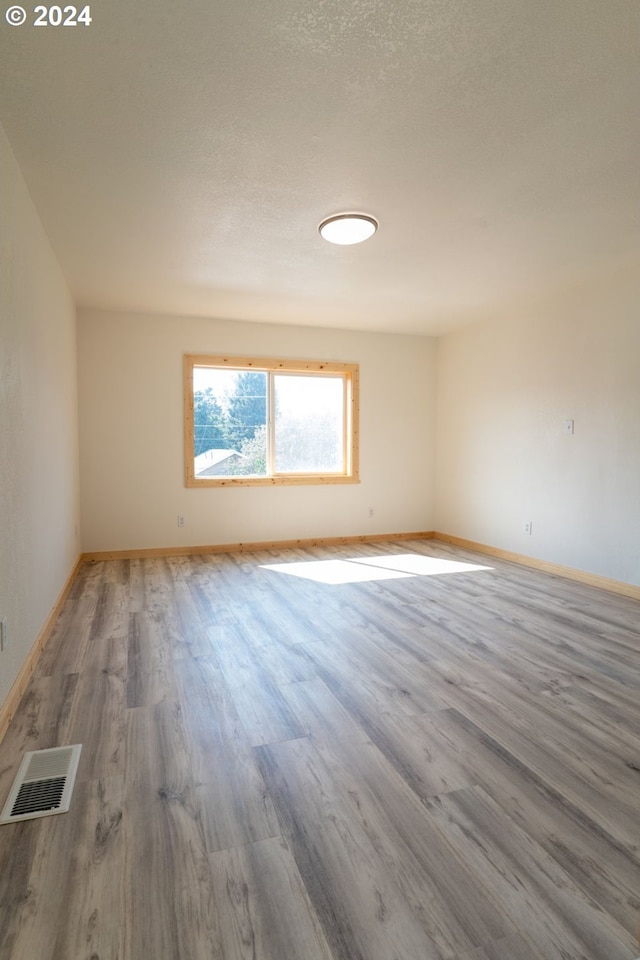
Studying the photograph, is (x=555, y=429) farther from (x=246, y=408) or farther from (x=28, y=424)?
(x=28, y=424)

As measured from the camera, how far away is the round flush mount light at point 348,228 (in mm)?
2975

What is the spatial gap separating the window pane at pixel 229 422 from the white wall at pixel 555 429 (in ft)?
7.78

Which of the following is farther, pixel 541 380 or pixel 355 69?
pixel 541 380

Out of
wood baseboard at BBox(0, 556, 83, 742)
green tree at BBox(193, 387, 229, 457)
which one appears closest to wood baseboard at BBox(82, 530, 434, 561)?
green tree at BBox(193, 387, 229, 457)

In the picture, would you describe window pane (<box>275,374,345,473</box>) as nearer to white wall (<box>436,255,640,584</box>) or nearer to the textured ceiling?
white wall (<box>436,255,640,584</box>)

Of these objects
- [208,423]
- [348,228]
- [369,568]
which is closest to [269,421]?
[208,423]

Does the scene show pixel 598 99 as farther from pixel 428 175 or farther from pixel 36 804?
pixel 36 804

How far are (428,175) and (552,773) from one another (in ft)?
8.90

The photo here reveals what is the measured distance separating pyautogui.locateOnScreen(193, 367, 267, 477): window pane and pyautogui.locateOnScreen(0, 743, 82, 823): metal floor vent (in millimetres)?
3868

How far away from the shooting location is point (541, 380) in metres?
4.72

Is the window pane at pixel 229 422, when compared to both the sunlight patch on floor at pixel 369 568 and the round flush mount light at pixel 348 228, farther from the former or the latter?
the round flush mount light at pixel 348 228

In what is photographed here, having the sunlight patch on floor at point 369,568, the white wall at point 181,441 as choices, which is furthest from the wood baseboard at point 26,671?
the sunlight patch on floor at point 369,568

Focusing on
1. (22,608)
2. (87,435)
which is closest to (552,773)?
(22,608)

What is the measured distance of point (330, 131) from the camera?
7.20 ft
